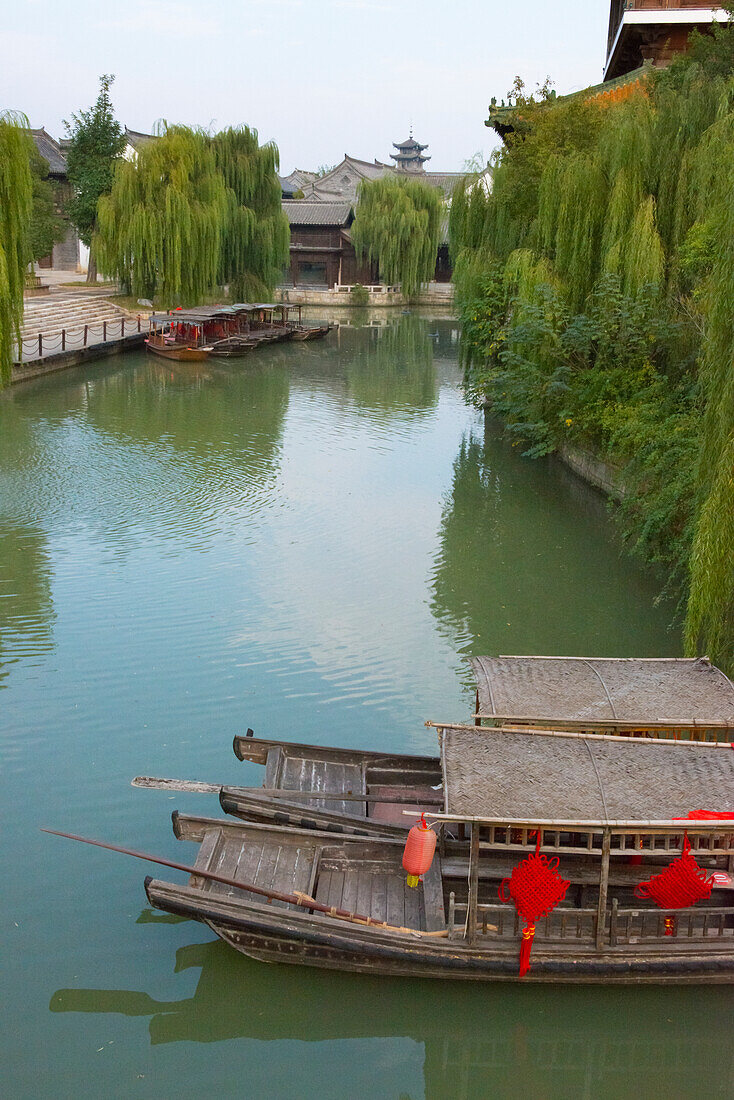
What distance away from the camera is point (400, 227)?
47438 millimetres

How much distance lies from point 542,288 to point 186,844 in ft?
39.2

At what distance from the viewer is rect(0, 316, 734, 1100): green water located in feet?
17.5

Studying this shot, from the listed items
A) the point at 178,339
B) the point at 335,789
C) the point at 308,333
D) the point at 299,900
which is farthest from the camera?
the point at 308,333

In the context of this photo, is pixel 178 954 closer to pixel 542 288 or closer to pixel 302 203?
pixel 542 288

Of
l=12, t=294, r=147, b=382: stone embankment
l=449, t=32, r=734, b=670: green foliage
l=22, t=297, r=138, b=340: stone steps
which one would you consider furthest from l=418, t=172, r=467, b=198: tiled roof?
l=449, t=32, r=734, b=670: green foliage

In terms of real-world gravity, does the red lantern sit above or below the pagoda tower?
below

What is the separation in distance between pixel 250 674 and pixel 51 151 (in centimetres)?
4183

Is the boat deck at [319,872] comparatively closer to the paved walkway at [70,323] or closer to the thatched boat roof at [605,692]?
the thatched boat roof at [605,692]

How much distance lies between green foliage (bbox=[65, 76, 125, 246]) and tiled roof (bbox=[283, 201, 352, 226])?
15902 mm

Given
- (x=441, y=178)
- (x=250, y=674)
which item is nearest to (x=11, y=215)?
(x=250, y=674)

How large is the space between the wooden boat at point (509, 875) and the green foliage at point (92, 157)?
34843 millimetres

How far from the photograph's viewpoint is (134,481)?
1603 centimetres

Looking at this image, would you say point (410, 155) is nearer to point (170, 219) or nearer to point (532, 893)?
point (170, 219)

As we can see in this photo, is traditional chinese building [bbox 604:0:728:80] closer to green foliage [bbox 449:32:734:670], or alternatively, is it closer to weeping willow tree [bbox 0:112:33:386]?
green foliage [bbox 449:32:734:670]
